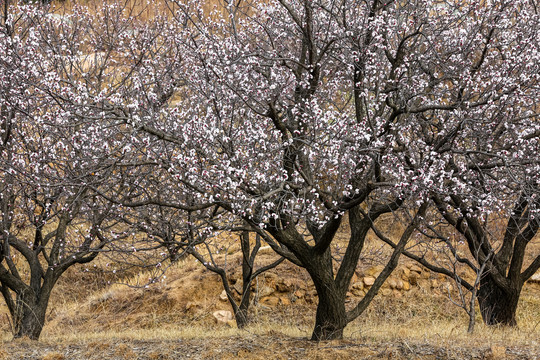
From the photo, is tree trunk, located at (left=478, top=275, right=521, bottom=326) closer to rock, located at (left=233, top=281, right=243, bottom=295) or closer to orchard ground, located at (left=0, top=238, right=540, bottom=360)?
orchard ground, located at (left=0, top=238, right=540, bottom=360)

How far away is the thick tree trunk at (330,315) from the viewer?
8797 mm

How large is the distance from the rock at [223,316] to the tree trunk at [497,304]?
256 inches

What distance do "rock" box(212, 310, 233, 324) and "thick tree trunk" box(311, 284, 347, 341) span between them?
6088 mm

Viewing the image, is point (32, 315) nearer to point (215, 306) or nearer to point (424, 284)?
point (215, 306)

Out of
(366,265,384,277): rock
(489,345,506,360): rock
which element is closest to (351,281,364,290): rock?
(366,265,384,277): rock

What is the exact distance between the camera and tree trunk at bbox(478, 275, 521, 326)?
11184mm

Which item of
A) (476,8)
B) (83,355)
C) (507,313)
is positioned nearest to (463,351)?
(507,313)

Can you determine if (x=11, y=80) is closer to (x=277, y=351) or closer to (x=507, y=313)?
(x=277, y=351)

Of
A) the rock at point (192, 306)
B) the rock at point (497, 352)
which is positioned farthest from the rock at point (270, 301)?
the rock at point (497, 352)

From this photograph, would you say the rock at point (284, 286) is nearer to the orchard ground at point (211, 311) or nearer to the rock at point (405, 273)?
the orchard ground at point (211, 311)

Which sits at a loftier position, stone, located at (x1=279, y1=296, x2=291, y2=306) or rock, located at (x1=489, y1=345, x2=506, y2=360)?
stone, located at (x1=279, y1=296, x2=291, y2=306)

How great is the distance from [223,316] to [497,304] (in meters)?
7.01

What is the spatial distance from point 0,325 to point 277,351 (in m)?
10.1

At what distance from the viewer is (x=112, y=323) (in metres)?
14.8
